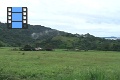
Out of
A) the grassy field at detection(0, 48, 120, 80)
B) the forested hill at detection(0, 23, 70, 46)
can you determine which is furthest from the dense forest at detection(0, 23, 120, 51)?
the grassy field at detection(0, 48, 120, 80)

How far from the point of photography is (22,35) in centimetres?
7531

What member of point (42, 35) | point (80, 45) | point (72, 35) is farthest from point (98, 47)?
point (42, 35)

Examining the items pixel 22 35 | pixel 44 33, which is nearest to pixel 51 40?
pixel 22 35

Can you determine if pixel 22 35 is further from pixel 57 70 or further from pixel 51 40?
pixel 57 70

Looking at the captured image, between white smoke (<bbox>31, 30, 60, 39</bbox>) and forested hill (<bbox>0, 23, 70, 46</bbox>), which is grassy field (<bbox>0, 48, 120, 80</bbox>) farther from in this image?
white smoke (<bbox>31, 30, 60, 39</bbox>)

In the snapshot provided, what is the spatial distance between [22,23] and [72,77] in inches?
153

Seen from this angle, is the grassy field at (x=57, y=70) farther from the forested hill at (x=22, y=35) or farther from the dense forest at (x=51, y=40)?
the dense forest at (x=51, y=40)

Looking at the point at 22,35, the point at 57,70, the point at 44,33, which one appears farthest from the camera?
the point at 44,33

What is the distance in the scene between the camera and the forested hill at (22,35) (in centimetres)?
7057

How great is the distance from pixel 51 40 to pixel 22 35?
6819mm

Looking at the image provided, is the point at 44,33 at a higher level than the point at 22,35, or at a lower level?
higher

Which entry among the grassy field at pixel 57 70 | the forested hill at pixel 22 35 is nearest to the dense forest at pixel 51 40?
the forested hill at pixel 22 35

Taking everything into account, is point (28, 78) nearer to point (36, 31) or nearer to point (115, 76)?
point (115, 76)

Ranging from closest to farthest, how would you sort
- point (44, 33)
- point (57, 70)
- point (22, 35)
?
point (57, 70) → point (22, 35) → point (44, 33)
